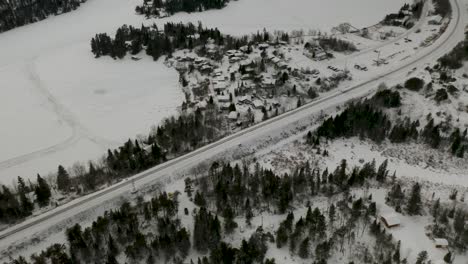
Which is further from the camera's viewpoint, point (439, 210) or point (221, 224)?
point (439, 210)

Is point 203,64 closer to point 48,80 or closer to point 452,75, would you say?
point 48,80

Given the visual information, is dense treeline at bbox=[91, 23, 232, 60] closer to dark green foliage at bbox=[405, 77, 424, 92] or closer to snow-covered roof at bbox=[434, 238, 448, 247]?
dark green foliage at bbox=[405, 77, 424, 92]

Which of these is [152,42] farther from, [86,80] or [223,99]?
[223,99]

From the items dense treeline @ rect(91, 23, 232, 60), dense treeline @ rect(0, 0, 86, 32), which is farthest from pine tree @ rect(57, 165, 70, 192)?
dense treeline @ rect(0, 0, 86, 32)

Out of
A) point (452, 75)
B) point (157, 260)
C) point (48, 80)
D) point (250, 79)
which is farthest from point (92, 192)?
point (452, 75)

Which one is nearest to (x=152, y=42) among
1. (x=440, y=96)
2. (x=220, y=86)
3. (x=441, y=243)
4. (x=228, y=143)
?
(x=220, y=86)

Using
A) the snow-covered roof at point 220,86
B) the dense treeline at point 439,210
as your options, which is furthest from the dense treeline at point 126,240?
the snow-covered roof at point 220,86
